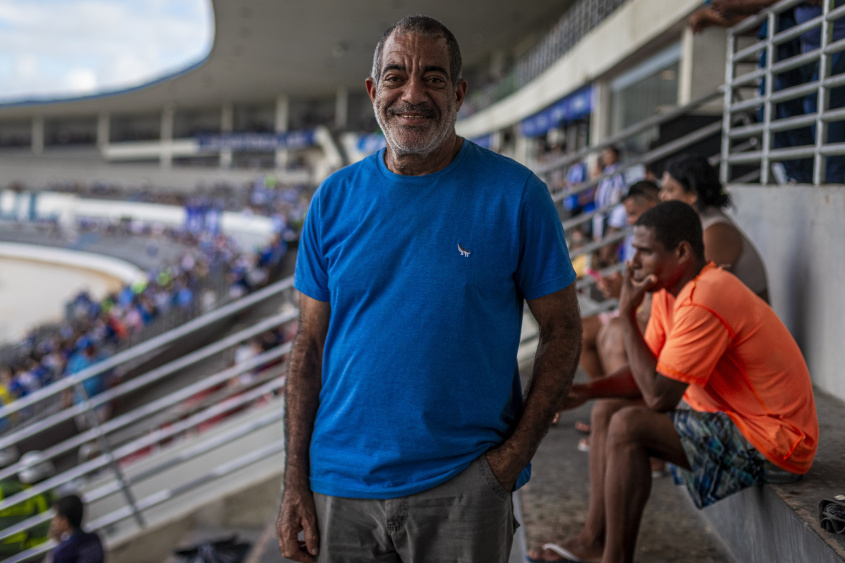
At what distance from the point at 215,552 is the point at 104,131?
49740mm

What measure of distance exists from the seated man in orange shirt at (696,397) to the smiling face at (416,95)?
925 millimetres

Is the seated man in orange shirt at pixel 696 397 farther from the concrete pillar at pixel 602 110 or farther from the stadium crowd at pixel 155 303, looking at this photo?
the concrete pillar at pixel 602 110

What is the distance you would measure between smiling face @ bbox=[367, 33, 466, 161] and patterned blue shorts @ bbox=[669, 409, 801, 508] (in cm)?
122

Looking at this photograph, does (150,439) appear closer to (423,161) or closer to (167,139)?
(423,161)

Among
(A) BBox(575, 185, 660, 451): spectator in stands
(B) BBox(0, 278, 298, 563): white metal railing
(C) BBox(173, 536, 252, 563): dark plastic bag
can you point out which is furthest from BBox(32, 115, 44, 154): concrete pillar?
(A) BBox(575, 185, 660, 451): spectator in stands

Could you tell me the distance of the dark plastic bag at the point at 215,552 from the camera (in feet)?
12.8

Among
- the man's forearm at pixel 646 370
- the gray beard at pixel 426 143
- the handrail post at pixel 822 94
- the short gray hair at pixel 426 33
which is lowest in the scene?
the man's forearm at pixel 646 370

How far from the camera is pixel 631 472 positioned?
219 centimetres

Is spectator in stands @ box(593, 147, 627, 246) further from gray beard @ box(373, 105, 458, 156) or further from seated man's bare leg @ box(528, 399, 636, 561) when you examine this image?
gray beard @ box(373, 105, 458, 156)

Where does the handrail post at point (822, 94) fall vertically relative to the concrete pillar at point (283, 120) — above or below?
below

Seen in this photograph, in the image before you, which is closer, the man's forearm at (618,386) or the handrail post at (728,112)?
the man's forearm at (618,386)

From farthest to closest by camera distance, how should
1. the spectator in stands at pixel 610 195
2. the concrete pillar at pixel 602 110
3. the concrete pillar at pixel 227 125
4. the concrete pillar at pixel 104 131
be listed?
the concrete pillar at pixel 104 131, the concrete pillar at pixel 227 125, the concrete pillar at pixel 602 110, the spectator in stands at pixel 610 195

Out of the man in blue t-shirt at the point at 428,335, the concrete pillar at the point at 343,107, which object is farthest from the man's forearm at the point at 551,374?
the concrete pillar at the point at 343,107

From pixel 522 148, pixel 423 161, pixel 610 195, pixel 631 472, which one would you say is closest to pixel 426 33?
pixel 423 161
